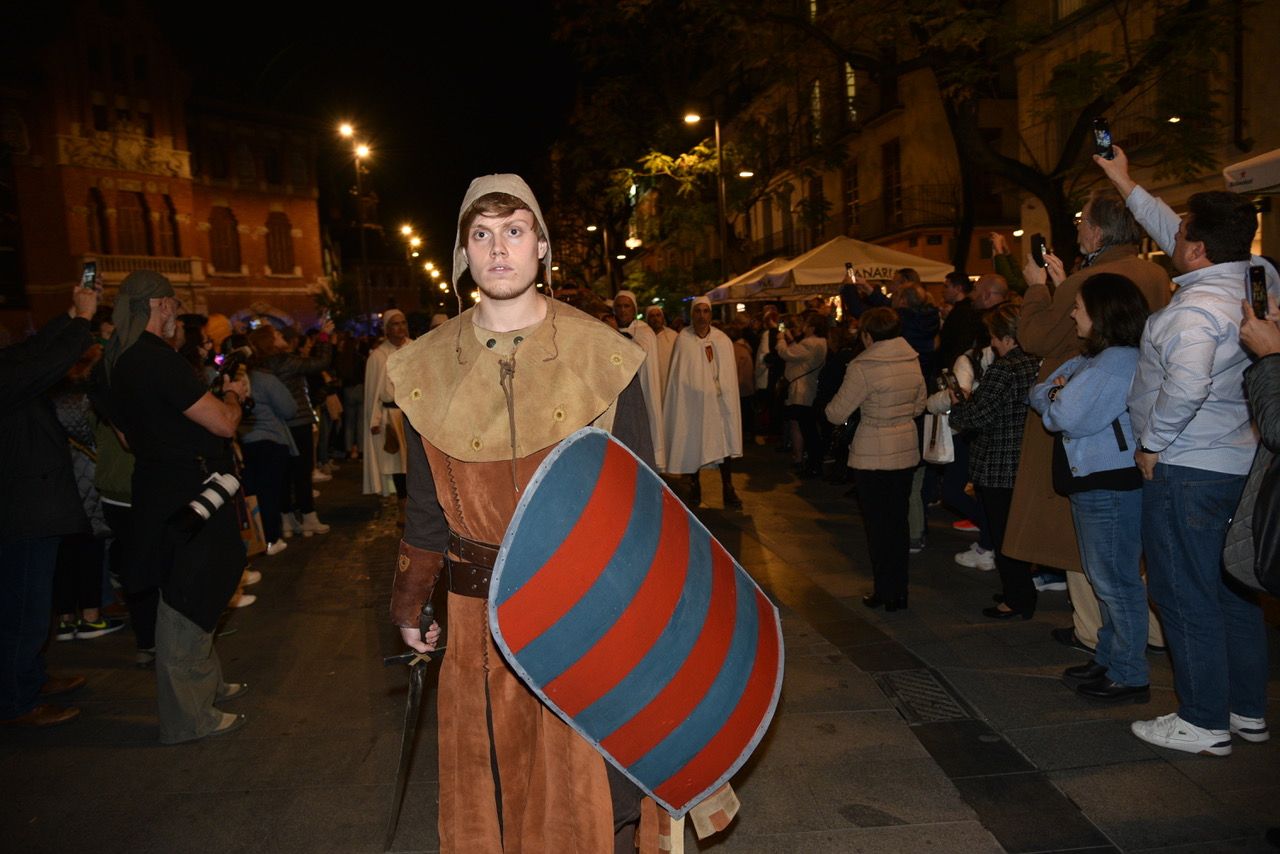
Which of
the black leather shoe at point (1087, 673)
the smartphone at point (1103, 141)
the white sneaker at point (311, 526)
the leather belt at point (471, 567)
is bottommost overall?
the black leather shoe at point (1087, 673)

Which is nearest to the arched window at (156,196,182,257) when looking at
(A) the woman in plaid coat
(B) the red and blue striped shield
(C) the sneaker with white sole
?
(C) the sneaker with white sole

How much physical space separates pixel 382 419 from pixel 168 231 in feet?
119

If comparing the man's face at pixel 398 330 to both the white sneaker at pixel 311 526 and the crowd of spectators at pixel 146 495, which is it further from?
the crowd of spectators at pixel 146 495

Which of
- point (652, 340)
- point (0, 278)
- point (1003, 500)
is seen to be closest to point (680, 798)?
point (1003, 500)

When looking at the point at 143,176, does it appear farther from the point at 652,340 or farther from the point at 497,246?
the point at 497,246

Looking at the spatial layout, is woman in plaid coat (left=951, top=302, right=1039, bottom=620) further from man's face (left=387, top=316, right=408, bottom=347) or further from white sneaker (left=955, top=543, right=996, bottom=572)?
man's face (left=387, top=316, right=408, bottom=347)

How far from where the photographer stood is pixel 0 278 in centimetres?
3600

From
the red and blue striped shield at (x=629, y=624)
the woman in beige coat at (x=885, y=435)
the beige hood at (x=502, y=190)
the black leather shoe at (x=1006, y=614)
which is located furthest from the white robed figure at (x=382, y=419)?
the red and blue striped shield at (x=629, y=624)

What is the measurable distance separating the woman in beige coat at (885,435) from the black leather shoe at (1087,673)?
1377mm

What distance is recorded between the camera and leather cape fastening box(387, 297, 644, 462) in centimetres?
250

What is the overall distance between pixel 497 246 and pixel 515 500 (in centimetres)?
71

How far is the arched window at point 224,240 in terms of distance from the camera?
4309cm

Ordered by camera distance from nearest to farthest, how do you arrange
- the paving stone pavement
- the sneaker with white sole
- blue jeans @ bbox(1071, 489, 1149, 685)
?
the paving stone pavement → blue jeans @ bbox(1071, 489, 1149, 685) → the sneaker with white sole

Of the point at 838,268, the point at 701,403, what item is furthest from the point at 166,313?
the point at 838,268
